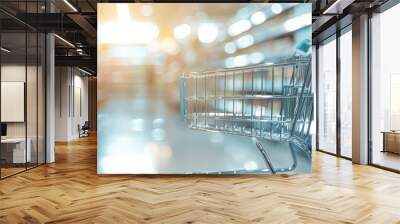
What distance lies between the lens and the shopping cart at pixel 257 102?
5.47 m

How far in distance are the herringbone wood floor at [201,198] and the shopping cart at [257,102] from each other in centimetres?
74

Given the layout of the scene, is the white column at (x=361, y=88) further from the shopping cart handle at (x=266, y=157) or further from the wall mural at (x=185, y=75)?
the shopping cart handle at (x=266, y=157)

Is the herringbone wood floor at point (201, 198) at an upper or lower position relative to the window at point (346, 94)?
lower

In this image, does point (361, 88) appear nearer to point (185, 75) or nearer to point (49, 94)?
point (185, 75)

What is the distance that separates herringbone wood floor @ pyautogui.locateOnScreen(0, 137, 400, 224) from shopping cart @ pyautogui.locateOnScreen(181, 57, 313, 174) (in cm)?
74

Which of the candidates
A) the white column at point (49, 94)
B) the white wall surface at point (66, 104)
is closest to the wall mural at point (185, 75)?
the white column at point (49, 94)

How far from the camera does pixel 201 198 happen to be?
173 inches

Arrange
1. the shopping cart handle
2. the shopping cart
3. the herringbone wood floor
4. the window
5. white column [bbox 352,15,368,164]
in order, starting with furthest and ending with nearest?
the window → white column [bbox 352,15,368,164] → the shopping cart handle → the shopping cart → the herringbone wood floor

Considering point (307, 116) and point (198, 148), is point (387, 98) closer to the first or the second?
point (307, 116)

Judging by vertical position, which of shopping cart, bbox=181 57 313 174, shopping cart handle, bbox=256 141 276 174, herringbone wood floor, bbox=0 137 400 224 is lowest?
herringbone wood floor, bbox=0 137 400 224

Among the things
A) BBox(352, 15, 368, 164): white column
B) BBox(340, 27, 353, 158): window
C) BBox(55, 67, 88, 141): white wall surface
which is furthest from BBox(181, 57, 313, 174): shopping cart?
BBox(55, 67, 88, 141): white wall surface

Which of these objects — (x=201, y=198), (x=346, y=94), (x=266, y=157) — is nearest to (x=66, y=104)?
(x=346, y=94)

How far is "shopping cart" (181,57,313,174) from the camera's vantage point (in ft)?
17.9

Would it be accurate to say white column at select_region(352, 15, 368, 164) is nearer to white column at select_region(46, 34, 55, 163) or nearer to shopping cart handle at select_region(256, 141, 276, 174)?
shopping cart handle at select_region(256, 141, 276, 174)
